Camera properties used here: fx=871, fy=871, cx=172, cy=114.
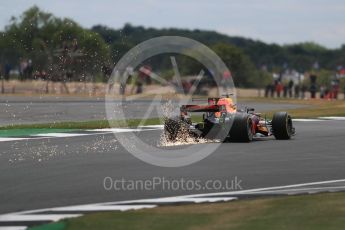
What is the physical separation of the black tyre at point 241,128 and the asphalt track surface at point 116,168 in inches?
10.3

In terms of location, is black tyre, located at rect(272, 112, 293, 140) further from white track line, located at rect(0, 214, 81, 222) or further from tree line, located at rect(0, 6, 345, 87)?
tree line, located at rect(0, 6, 345, 87)

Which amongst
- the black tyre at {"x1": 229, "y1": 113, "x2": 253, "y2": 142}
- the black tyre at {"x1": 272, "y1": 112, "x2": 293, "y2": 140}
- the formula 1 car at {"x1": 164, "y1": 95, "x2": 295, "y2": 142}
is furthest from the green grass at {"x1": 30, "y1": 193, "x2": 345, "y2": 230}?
the black tyre at {"x1": 272, "y1": 112, "x2": 293, "y2": 140}

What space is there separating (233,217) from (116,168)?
536 cm

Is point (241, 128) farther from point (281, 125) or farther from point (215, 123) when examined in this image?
point (281, 125)

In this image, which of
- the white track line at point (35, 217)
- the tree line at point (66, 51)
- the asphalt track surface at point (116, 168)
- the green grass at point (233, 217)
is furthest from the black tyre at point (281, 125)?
the tree line at point (66, 51)

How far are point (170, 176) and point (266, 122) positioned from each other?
774cm

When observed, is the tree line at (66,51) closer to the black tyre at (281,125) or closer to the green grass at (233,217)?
the black tyre at (281,125)

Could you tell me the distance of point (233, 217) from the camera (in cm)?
984

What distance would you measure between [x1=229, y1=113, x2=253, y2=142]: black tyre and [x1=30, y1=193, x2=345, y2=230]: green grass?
27.4 ft

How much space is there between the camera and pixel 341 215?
32.5 ft

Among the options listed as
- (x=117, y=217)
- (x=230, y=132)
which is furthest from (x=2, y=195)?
(x=230, y=132)

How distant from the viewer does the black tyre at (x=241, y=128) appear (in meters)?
19.4

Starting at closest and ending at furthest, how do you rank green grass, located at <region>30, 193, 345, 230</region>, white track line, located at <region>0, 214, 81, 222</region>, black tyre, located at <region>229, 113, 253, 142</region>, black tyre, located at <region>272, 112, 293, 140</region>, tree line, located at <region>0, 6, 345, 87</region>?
green grass, located at <region>30, 193, 345, 230</region> → white track line, located at <region>0, 214, 81, 222</region> → black tyre, located at <region>229, 113, 253, 142</region> → black tyre, located at <region>272, 112, 293, 140</region> → tree line, located at <region>0, 6, 345, 87</region>

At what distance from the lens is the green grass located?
9.28 m
